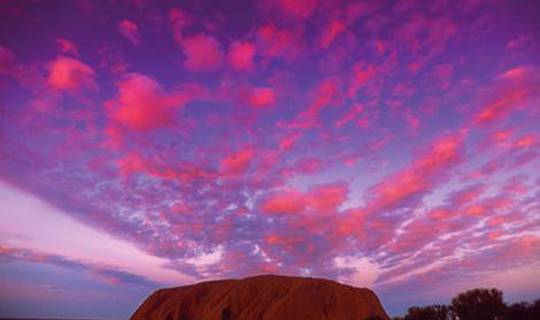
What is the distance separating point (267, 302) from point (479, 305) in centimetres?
→ 7745

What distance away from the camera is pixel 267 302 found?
116 meters

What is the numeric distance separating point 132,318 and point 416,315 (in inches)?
4823

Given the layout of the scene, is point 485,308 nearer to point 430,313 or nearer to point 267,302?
point 430,313

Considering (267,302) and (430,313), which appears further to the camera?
(267,302)

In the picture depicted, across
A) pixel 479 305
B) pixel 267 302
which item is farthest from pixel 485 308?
pixel 267 302

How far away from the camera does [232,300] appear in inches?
4823

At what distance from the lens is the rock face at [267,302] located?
351 ft

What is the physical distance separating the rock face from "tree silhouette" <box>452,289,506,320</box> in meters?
51.4

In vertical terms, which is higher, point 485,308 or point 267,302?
point 267,302

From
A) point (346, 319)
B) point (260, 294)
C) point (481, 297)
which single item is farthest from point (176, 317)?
point (481, 297)

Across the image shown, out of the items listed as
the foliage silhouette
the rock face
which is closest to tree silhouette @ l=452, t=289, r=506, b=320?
the foliage silhouette

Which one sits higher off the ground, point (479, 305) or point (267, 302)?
point (267, 302)

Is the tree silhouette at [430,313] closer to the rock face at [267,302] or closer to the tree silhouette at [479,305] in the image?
the tree silhouette at [479,305]

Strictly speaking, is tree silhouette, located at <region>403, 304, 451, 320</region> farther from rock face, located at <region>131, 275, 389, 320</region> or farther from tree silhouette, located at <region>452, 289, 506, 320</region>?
rock face, located at <region>131, 275, 389, 320</region>
